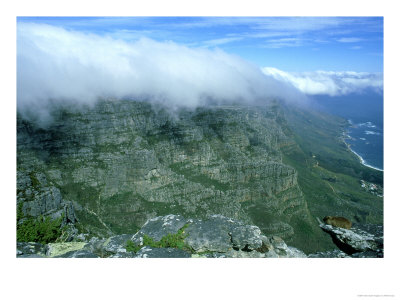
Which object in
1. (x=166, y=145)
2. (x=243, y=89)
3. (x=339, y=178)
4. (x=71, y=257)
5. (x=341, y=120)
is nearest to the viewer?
(x=71, y=257)

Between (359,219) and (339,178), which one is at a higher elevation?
(339,178)

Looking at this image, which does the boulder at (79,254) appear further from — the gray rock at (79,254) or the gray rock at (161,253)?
the gray rock at (161,253)

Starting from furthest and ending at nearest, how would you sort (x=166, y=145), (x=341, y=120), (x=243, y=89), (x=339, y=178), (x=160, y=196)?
(x=341, y=120) < (x=339, y=178) < (x=243, y=89) < (x=166, y=145) < (x=160, y=196)

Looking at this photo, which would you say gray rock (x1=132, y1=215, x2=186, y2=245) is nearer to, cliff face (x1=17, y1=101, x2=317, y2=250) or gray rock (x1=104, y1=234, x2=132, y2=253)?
gray rock (x1=104, y1=234, x2=132, y2=253)

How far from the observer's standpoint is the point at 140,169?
5022 cm

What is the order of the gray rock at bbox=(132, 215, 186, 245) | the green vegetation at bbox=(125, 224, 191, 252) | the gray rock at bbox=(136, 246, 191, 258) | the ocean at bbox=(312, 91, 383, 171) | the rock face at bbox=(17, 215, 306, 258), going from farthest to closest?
the ocean at bbox=(312, 91, 383, 171) < the gray rock at bbox=(132, 215, 186, 245) < the green vegetation at bbox=(125, 224, 191, 252) < the rock face at bbox=(17, 215, 306, 258) < the gray rock at bbox=(136, 246, 191, 258)

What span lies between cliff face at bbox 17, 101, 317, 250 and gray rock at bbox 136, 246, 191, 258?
28334 mm

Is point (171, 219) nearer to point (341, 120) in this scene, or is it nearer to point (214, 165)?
point (214, 165)

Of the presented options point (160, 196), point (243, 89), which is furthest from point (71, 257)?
point (243, 89)

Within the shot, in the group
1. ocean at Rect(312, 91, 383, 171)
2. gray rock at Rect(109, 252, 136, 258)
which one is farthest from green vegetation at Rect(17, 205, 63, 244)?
ocean at Rect(312, 91, 383, 171)

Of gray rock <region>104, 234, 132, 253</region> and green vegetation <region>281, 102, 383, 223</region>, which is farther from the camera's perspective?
green vegetation <region>281, 102, 383, 223</region>

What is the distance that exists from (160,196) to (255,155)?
20.6 m

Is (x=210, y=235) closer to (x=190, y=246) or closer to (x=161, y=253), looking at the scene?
(x=190, y=246)

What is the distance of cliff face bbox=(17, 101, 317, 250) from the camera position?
42125mm
